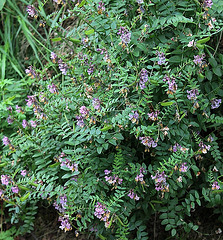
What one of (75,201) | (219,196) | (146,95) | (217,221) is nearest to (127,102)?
(146,95)

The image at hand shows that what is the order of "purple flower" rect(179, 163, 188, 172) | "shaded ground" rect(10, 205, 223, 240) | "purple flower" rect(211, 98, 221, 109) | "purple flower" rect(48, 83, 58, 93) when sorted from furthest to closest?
"shaded ground" rect(10, 205, 223, 240)
"purple flower" rect(48, 83, 58, 93)
"purple flower" rect(211, 98, 221, 109)
"purple flower" rect(179, 163, 188, 172)

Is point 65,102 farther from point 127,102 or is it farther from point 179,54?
point 179,54

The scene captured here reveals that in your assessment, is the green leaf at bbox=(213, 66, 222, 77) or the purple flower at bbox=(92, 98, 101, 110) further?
the green leaf at bbox=(213, 66, 222, 77)

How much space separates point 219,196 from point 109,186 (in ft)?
2.20

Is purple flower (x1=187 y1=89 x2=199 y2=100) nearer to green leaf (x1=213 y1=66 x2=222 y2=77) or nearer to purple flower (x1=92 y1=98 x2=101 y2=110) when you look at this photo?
green leaf (x1=213 y1=66 x2=222 y2=77)

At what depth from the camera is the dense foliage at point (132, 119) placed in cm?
184

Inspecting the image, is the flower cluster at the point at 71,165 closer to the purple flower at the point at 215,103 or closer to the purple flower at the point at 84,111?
the purple flower at the point at 84,111

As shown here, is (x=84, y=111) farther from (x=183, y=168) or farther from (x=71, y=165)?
(x=183, y=168)

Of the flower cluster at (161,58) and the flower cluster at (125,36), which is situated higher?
the flower cluster at (125,36)

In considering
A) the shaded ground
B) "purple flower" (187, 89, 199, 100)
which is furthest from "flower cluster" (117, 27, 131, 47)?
the shaded ground

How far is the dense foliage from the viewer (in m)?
1.84

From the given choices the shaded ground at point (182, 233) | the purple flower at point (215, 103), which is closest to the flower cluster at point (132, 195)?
the shaded ground at point (182, 233)

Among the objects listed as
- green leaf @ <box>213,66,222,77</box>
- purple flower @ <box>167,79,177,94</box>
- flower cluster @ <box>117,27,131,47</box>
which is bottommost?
green leaf @ <box>213,66,222,77</box>

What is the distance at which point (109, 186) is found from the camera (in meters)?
2.07
